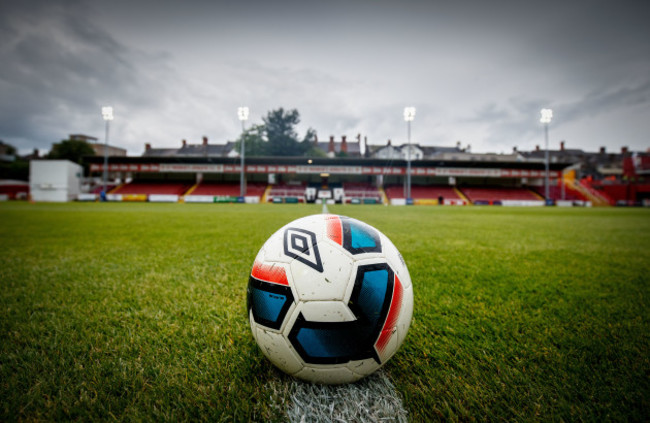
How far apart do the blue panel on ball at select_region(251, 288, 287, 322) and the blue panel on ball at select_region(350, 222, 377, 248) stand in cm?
39

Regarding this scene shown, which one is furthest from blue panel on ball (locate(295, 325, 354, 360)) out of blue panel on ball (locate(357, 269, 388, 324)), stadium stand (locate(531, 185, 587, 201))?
stadium stand (locate(531, 185, 587, 201))

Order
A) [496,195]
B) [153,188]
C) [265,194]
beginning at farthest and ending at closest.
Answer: [496,195]
[265,194]
[153,188]

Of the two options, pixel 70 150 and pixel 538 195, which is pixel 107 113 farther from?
pixel 538 195

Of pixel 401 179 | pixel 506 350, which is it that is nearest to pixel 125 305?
pixel 506 350

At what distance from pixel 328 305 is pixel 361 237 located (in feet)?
1.17

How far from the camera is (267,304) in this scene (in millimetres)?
1188

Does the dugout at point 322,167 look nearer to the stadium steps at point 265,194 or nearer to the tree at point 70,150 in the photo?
the stadium steps at point 265,194

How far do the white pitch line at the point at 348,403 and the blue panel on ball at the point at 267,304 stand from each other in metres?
0.34

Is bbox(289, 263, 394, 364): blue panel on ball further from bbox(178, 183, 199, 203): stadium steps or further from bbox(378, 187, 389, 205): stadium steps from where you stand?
bbox(178, 183, 199, 203): stadium steps

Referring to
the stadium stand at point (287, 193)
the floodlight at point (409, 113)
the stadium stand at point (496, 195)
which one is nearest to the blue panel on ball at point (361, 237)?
the stadium stand at point (287, 193)

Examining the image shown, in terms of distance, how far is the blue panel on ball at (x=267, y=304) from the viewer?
1.16 meters

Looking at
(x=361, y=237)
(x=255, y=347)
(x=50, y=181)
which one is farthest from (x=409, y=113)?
(x=50, y=181)

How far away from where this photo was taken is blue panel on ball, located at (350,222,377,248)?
1.27 metres

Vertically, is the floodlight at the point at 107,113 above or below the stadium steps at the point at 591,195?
above
